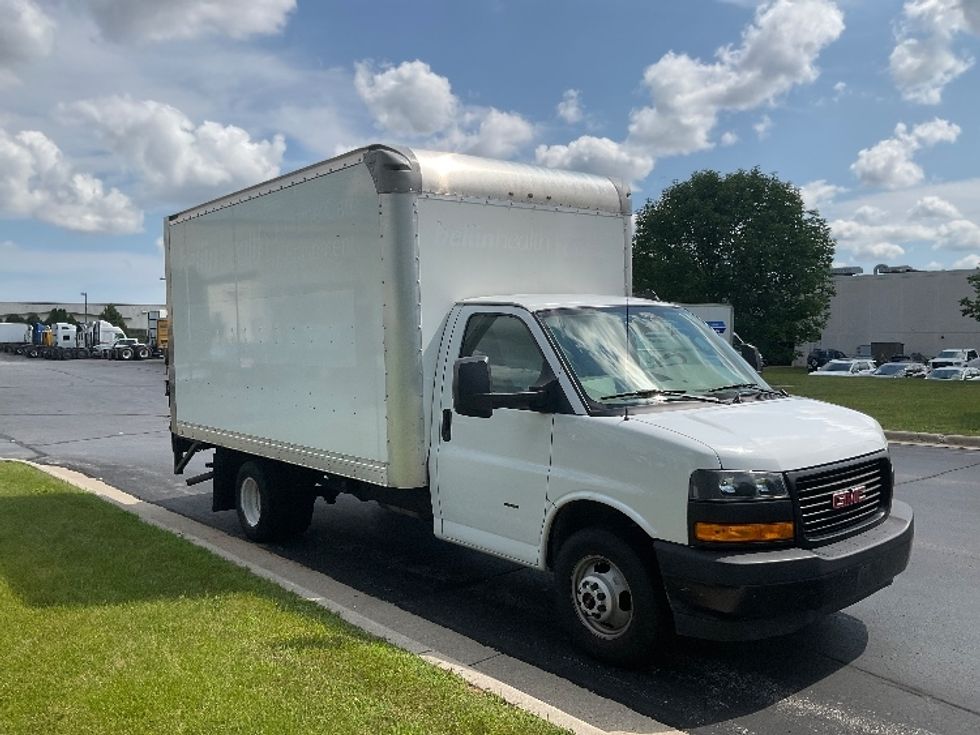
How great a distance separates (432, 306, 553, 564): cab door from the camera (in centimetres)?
519

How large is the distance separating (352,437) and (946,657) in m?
3.99

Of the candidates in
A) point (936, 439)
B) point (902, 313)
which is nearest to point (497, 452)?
point (936, 439)

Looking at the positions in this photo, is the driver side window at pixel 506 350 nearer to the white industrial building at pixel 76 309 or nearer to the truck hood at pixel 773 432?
the truck hood at pixel 773 432

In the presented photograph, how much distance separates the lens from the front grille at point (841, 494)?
4395mm

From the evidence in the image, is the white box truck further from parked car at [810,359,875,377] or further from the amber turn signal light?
parked car at [810,359,875,377]

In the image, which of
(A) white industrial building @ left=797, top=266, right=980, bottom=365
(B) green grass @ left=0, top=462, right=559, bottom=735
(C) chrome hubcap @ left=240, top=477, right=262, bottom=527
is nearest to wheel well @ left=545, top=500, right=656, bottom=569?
(B) green grass @ left=0, top=462, right=559, bottom=735

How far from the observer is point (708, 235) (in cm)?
5234

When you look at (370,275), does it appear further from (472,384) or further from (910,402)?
(910,402)

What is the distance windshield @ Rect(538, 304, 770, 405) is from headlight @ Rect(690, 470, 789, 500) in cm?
87

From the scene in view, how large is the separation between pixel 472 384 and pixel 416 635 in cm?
165

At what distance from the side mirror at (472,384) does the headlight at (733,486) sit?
127 centimetres

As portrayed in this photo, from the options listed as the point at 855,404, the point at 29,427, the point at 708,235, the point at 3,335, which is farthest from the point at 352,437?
the point at 3,335

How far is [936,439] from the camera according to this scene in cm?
1533

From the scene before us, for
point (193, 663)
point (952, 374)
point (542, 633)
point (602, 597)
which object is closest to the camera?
point (193, 663)
